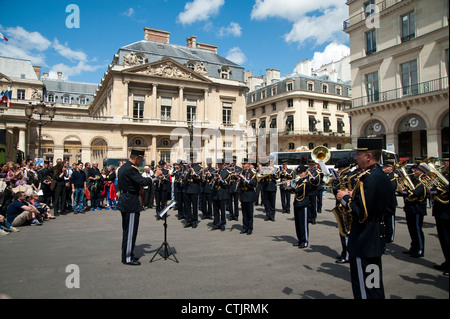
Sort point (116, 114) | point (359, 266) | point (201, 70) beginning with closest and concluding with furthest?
point (359, 266) < point (116, 114) < point (201, 70)

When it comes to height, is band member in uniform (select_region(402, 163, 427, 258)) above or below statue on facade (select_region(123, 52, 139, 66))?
below

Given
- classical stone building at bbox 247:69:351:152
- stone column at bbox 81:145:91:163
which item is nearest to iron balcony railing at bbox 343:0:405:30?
classical stone building at bbox 247:69:351:152

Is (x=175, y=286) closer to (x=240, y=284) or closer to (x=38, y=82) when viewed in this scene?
(x=240, y=284)

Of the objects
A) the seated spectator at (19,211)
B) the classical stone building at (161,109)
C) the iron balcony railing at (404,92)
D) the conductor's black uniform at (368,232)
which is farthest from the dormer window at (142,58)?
the conductor's black uniform at (368,232)

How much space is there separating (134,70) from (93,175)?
2874 cm

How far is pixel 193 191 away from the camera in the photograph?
32.2 feet

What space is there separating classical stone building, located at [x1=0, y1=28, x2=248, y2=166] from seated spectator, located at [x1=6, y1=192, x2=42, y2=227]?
81.5 feet

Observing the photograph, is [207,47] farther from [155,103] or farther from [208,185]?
[208,185]

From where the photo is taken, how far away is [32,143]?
33938 mm

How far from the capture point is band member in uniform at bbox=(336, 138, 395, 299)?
Answer: 11.2 feet

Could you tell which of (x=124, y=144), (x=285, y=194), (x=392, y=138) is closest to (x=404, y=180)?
(x=285, y=194)

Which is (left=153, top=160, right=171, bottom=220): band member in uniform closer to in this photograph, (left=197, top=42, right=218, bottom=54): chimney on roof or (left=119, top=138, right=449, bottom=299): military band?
(left=119, top=138, right=449, bottom=299): military band
